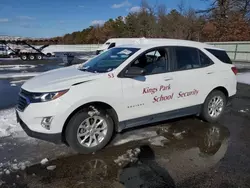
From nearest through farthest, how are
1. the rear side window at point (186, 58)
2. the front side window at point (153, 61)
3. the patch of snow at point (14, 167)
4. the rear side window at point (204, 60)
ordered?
the patch of snow at point (14, 167), the front side window at point (153, 61), the rear side window at point (186, 58), the rear side window at point (204, 60)

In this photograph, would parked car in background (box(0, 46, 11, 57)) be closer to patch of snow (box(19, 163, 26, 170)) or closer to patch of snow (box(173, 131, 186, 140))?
patch of snow (box(19, 163, 26, 170))

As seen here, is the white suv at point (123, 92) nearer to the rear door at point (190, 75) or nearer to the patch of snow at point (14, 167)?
the rear door at point (190, 75)

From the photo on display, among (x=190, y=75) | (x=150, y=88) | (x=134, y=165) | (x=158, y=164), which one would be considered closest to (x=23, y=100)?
(x=134, y=165)

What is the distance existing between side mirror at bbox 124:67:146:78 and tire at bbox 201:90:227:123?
199cm

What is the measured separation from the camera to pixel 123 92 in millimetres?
4156

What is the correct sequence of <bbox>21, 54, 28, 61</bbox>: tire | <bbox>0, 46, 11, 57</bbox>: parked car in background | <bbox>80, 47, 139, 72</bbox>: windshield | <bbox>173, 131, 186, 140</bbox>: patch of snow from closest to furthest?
<bbox>80, 47, 139, 72</bbox>: windshield < <bbox>173, 131, 186, 140</bbox>: patch of snow < <bbox>21, 54, 28, 61</bbox>: tire < <bbox>0, 46, 11, 57</bbox>: parked car in background

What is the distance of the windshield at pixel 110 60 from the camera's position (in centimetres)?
443

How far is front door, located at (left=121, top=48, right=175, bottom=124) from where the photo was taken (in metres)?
4.25

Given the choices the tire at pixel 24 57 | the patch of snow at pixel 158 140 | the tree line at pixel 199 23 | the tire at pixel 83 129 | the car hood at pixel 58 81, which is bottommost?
the patch of snow at pixel 158 140

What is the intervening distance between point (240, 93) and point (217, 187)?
6.74m

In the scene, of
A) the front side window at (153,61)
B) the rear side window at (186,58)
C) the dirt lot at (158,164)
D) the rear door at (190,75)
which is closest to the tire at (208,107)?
the rear door at (190,75)

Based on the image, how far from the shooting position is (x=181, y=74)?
482cm

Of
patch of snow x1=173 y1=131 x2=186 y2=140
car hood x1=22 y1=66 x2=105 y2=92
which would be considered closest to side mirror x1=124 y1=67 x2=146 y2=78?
car hood x1=22 y1=66 x2=105 y2=92

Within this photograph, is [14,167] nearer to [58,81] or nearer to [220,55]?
[58,81]
